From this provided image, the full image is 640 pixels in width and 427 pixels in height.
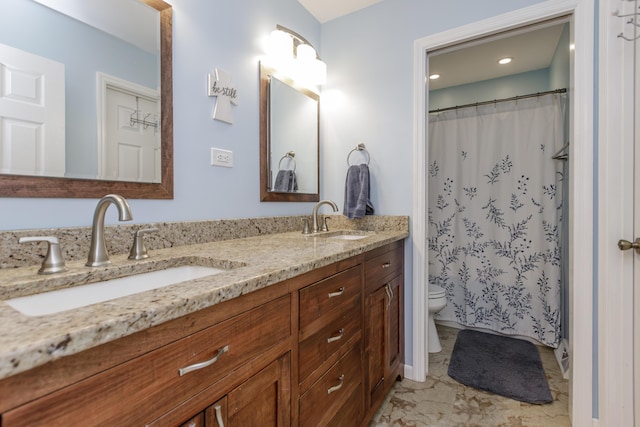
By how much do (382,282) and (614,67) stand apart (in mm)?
1434

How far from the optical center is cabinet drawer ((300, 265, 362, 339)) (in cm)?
94

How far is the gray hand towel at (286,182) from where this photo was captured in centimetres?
181

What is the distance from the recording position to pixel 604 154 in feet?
4.45

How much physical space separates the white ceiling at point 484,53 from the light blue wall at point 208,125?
0.53 meters

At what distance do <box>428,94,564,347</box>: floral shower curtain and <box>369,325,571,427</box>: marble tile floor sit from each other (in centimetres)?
63

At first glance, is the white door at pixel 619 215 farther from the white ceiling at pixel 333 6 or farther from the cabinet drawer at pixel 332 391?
the white ceiling at pixel 333 6

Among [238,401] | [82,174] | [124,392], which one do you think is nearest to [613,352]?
[238,401]

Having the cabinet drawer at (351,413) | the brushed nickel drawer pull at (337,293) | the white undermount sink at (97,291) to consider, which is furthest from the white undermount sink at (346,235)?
the white undermount sink at (97,291)

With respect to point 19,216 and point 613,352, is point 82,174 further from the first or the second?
point 613,352

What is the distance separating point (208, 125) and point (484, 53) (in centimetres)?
243

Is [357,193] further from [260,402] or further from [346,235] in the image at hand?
[260,402]

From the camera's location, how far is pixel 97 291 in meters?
0.81

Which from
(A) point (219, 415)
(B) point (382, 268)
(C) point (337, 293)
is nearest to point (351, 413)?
(C) point (337, 293)

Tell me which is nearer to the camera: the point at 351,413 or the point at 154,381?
the point at 154,381
